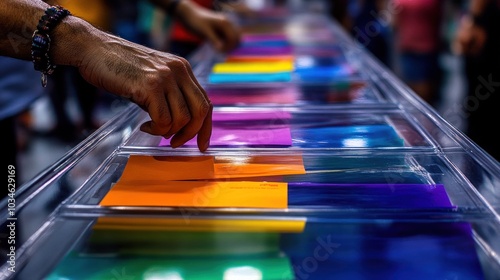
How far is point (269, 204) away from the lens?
0.75 meters

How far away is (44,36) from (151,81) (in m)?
0.20

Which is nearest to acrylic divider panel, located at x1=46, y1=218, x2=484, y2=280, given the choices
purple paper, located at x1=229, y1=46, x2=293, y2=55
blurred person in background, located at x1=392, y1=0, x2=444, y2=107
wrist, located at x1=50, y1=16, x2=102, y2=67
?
wrist, located at x1=50, y1=16, x2=102, y2=67

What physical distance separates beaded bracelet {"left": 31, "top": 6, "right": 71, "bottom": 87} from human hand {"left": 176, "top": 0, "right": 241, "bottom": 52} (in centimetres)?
114

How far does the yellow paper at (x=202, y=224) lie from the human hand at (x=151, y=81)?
0.18m

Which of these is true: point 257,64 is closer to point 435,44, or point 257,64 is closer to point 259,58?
point 259,58

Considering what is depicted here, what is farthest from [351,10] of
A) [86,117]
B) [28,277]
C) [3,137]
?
[28,277]

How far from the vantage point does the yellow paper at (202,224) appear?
27.3 inches

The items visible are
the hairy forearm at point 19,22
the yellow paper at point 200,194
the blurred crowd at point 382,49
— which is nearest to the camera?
the yellow paper at point 200,194

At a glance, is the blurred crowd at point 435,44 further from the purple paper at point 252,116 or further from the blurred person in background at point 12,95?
the blurred person in background at point 12,95

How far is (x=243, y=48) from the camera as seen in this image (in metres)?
2.11

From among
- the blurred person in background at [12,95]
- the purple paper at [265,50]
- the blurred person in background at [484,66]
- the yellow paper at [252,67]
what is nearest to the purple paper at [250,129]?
the yellow paper at [252,67]

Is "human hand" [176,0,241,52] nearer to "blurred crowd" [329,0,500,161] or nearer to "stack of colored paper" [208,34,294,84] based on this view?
"stack of colored paper" [208,34,294,84]

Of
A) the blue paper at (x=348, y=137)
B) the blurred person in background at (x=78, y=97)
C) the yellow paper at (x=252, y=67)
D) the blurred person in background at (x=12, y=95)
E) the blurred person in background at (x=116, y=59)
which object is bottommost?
the blurred person in background at (x=78, y=97)

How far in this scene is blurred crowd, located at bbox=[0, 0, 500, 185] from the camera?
248cm
